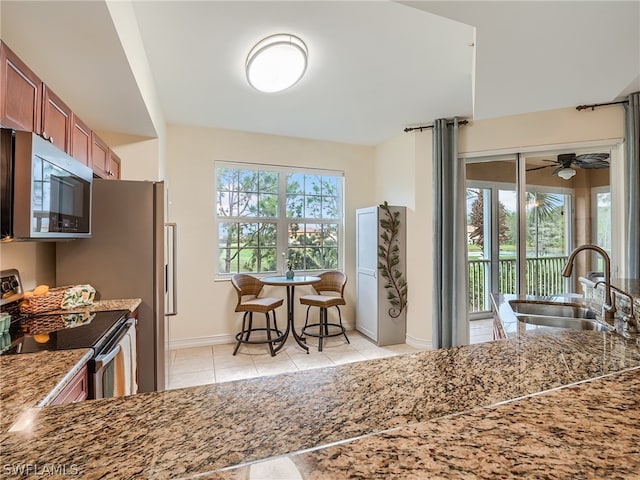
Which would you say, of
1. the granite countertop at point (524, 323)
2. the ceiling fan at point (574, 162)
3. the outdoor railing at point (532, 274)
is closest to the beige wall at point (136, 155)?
the granite countertop at point (524, 323)

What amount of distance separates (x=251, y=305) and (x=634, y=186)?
3.75 meters

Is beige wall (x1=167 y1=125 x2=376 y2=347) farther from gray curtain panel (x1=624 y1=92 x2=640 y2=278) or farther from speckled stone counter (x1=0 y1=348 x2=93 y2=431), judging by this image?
gray curtain panel (x1=624 y1=92 x2=640 y2=278)

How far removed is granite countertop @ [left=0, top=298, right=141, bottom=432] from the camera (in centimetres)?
86

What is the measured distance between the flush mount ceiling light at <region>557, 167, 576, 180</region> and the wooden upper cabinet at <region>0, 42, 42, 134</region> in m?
4.19

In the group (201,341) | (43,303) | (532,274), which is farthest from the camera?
(201,341)

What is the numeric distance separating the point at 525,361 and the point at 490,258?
2.96 m

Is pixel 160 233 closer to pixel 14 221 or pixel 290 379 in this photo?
pixel 14 221

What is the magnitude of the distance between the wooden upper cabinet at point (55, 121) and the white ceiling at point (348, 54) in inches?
9.7

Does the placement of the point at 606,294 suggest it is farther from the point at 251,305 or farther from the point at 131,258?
the point at 251,305

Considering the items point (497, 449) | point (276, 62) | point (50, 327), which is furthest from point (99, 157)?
point (497, 449)

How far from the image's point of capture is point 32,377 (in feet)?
3.47

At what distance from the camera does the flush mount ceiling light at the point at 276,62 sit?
2.22m

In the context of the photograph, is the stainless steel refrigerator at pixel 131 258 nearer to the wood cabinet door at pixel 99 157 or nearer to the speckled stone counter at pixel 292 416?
the wood cabinet door at pixel 99 157

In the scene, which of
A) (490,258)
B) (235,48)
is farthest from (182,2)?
(490,258)
